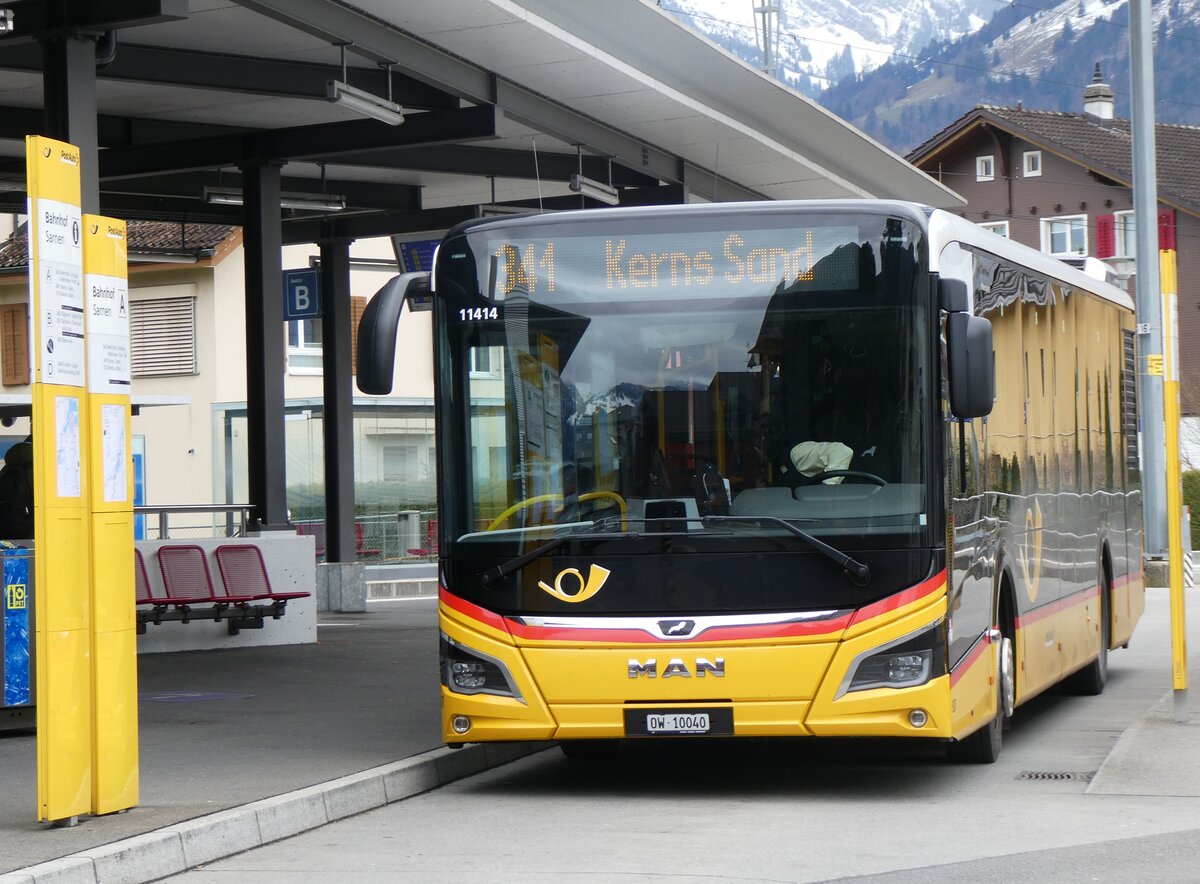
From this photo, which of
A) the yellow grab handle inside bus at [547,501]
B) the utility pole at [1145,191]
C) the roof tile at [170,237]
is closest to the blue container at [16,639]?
the yellow grab handle inside bus at [547,501]

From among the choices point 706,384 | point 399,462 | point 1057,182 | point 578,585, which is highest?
point 1057,182

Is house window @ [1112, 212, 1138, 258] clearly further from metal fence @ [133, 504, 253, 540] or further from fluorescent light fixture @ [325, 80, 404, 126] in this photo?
fluorescent light fixture @ [325, 80, 404, 126]

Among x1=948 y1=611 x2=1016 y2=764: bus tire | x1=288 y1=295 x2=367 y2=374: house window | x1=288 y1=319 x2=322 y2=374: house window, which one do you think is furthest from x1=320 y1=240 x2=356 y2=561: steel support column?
x1=288 y1=319 x2=322 y2=374: house window

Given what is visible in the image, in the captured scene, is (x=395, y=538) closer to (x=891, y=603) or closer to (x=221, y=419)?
(x=221, y=419)

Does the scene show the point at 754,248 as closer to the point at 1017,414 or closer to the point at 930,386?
the point at 930,386

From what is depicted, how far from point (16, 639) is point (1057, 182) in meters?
56.5

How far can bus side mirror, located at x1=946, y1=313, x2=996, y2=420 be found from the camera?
30.9 ft

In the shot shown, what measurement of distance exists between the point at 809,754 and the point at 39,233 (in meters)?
5.87

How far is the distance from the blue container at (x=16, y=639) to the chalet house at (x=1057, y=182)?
53521 mm

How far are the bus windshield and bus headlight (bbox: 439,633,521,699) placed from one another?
55cm

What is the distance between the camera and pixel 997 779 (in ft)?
33.9

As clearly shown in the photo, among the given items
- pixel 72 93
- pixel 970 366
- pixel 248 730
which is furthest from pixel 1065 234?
pixel 970 366

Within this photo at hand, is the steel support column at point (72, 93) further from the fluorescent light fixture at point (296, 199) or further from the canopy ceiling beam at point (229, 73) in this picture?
the fluorescent light fixture at point (296, 199)

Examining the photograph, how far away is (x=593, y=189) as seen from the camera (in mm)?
20156
